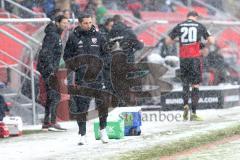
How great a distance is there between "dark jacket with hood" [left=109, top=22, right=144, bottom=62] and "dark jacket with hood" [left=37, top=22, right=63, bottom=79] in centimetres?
280

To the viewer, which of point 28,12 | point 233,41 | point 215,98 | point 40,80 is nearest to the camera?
point 40,80

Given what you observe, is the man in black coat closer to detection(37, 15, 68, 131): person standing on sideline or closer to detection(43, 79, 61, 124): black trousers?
detection(37, 15, 68, 131): person standing on sideline

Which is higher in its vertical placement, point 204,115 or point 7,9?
point 7,9

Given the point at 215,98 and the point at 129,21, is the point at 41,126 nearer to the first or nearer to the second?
the point at 215,98

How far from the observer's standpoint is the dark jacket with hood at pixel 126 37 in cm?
1898

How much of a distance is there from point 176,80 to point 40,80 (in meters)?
5.70

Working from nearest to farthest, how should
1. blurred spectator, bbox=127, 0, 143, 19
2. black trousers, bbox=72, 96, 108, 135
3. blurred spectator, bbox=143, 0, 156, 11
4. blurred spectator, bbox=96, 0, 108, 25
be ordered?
1. black trousers, bbox=72, 96, 108, 135
2. blurred spectator, bbox=96, 0, 108, 25
3. blurred spectator, bbox=127, 0, 143, 19
4. blurred spectator, bbox=143, 0, 156, 11

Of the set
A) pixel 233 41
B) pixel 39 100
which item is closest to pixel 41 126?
pixel 39 100

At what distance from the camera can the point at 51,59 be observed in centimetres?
1608

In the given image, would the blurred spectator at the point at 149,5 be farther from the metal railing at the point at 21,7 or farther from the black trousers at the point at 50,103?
the black trousers at the point at 50,103

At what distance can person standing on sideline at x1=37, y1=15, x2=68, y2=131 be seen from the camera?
16047 mm

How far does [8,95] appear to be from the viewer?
17484mm

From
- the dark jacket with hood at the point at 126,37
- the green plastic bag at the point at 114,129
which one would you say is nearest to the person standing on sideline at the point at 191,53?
the dark jacket with hood at the point at 126,37

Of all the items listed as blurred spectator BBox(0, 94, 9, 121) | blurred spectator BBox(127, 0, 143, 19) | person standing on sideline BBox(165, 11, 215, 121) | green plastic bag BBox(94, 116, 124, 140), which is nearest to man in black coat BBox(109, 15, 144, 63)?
person standing on sideline BBox(165, 11, 215, 121)
